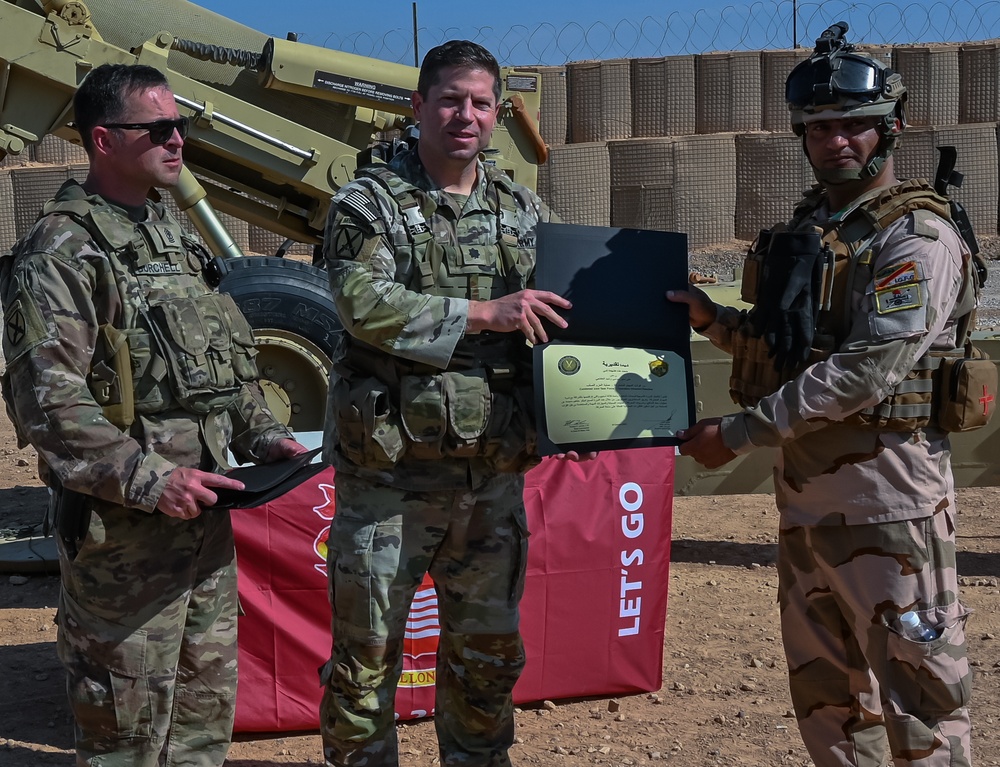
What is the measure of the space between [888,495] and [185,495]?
171 centimetres

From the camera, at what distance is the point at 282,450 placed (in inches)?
120

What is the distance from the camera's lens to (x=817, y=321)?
297cm

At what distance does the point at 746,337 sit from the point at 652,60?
12981mm

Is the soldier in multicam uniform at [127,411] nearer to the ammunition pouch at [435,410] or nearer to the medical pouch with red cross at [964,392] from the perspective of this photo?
the ammunition pouch at [435,410]

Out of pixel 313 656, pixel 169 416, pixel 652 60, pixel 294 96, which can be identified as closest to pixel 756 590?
pixel 313 656

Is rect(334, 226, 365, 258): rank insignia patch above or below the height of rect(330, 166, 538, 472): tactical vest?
above

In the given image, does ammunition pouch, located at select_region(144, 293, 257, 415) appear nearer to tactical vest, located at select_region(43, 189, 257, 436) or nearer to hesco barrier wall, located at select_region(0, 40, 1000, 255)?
tactical vest, located at select_region(43, 189, 257, 436)

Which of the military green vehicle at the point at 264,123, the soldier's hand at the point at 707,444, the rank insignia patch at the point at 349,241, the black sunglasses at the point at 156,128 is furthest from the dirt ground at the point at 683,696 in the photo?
the black sunglasses at the point at 156,128

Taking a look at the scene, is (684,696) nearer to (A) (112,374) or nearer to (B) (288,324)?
(A) (112,374)

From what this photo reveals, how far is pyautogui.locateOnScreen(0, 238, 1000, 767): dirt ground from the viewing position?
3871 millimetres

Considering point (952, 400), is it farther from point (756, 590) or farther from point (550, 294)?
point (756, 590)

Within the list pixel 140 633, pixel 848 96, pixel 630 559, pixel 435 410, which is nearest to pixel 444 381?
pixel 435 410

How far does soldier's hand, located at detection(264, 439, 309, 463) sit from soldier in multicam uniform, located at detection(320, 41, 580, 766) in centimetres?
10

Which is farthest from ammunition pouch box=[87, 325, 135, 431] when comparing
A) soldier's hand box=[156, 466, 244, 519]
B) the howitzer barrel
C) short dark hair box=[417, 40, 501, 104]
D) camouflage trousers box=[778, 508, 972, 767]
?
the howitzer barrel
